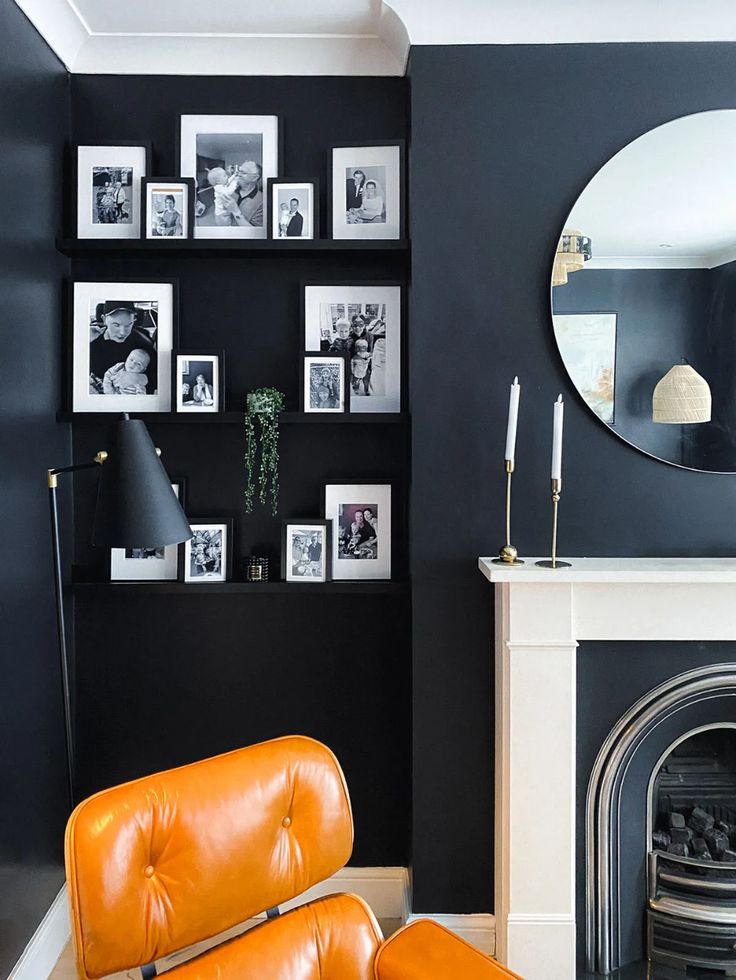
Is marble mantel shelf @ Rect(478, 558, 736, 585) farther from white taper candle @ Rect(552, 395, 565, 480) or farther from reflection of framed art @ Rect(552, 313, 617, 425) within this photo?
reflection of framed art @ Rect(552, 313, 617, 425)

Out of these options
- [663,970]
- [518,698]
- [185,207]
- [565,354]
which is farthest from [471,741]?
[185,207]

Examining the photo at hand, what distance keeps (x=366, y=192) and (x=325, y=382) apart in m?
0.58

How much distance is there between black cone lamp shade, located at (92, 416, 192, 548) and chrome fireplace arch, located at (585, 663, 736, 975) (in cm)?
129

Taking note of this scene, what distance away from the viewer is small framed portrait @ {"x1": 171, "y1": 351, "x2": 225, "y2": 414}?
2348 millimetres

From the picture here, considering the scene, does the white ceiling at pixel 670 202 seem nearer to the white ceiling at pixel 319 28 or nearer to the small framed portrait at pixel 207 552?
the white ceiling at pixel 319 28

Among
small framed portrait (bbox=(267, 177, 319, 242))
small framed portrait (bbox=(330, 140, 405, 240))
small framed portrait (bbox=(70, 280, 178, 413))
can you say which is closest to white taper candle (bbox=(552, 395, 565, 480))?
small framed portrait (bbox=(330, 140, 405, 240))

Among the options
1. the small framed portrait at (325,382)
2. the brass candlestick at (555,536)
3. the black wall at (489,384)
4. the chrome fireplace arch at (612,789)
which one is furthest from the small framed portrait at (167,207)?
the chrome fireplace arch at (612,789)

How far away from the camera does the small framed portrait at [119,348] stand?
2.39 m

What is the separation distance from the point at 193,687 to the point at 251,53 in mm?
1928

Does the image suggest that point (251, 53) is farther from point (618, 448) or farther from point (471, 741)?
point (471, 741)

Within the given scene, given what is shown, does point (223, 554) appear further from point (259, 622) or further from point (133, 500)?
point (133, 500)

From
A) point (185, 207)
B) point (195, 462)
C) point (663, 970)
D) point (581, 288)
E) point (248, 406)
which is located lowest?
point (663, 970)

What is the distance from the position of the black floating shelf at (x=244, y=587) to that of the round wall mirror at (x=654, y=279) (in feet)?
2.60

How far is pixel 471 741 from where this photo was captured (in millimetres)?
2242
